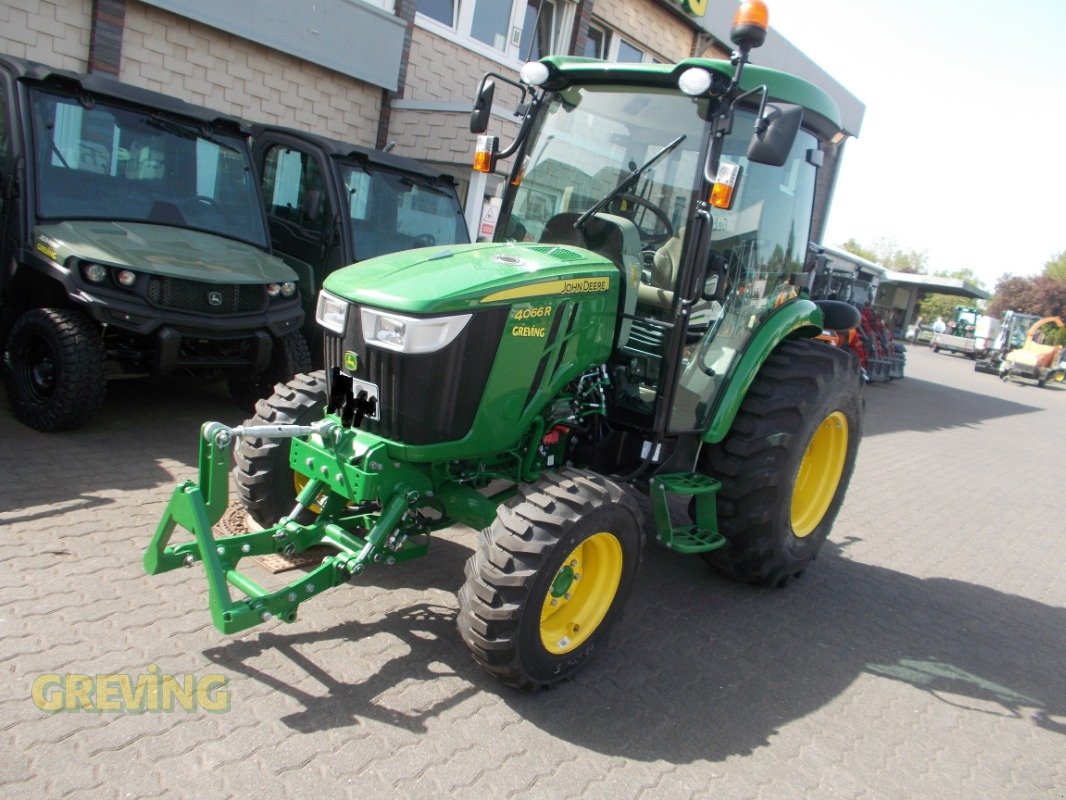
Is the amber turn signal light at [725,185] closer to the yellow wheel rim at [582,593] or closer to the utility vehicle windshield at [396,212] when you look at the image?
the yellow wheel rim at [582,593]

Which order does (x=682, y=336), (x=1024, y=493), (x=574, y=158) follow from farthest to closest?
(x=1024, y=493) → (x=574, y=158) → (x=682, y=336)

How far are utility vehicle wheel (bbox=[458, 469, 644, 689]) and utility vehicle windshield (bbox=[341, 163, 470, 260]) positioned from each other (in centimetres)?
445

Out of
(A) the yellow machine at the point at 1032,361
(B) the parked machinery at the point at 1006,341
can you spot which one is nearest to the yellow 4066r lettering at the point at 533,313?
(A) the yellow machine at the point at 1032,361

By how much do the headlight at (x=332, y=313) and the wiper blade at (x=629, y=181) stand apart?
3.87 ft

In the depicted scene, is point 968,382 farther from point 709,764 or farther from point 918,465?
point 709,764

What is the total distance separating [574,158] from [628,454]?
4.81ft

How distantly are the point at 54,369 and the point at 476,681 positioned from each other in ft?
11.2

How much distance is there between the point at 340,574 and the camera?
303 centimetres

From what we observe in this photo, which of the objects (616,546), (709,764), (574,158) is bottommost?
(709,764)

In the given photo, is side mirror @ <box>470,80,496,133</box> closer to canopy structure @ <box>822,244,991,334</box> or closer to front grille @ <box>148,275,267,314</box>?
front grille @ <box>148,275,267,314</box>

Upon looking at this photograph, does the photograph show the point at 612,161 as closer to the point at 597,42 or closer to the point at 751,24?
the point at 751,24

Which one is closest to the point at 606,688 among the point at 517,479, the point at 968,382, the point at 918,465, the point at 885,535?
the point at 517,479

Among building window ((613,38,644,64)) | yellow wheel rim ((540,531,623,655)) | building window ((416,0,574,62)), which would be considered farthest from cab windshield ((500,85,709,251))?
building window ((613,38,644,64))

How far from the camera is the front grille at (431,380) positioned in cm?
307
